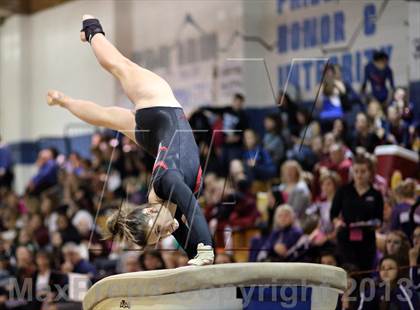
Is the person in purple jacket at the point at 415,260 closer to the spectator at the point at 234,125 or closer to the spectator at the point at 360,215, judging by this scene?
the spectator at the point at 360,215

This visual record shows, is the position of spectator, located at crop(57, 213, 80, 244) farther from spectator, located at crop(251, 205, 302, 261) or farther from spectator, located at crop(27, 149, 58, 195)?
spectator, located at crop(251, 205, 302, 261)

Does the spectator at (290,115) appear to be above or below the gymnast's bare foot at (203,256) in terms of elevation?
above

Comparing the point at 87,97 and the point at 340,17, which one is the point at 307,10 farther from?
the point at 87,97

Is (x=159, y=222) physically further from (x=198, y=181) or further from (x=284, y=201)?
(x=284, y=201)

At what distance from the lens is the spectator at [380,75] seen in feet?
22.5

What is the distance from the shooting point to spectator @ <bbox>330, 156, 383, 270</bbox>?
636cm

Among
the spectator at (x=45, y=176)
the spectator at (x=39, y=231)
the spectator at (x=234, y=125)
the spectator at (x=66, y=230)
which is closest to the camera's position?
the spectator at (x=234, y=125)

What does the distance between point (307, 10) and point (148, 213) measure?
5.19m

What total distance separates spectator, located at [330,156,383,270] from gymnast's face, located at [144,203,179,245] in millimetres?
2353

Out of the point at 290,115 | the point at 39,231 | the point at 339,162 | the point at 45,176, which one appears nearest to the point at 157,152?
the point at 339,162

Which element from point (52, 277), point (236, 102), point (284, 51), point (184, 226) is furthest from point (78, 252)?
point (184, 226)

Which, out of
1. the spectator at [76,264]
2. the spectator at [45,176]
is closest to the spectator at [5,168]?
the spectator at [45,176]

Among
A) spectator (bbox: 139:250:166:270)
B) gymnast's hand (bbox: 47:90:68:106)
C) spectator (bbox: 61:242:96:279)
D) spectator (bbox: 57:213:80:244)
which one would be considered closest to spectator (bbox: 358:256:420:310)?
spectator (bbox: 139:250:166:270)

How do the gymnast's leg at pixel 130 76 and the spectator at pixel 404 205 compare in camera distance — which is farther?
the spectator at pixel 404 205
